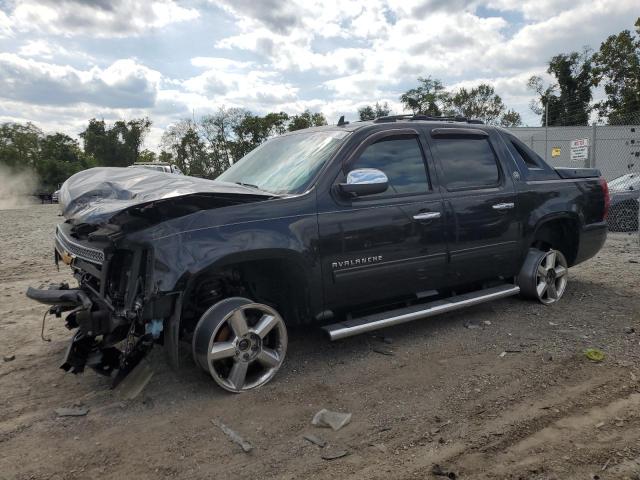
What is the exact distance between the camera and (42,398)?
3467mm

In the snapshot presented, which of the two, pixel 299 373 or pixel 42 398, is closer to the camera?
pixel 42 398

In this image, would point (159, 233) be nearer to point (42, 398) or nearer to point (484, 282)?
point (42, 398)

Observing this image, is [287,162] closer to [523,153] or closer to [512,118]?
[523,153]

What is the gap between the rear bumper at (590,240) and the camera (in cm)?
554

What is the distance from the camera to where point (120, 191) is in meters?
3.45

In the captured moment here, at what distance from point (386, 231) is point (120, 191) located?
200 cm

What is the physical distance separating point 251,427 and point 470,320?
2.75m

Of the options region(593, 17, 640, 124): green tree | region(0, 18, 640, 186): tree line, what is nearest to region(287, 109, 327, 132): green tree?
region(0, 18, 640, 186): tree line

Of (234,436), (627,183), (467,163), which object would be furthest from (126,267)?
(627,183)

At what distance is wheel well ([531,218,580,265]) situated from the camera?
5.46 metres

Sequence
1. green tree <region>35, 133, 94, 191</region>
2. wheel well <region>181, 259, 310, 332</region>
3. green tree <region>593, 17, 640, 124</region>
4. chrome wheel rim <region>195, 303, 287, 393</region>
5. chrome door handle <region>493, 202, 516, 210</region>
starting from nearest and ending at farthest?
chrome wheel rim <region>195, 303, 287, 393</region>
wheel well <region>181, 259, 310, 332</region>
chrome door handle <region>493, 202, 516, 210</region>
green tree <region>593, 17, 640, 124</region>
green tree <region>35, 133, 94, 191</region>

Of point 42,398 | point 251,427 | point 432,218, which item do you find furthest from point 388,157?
point 42,398

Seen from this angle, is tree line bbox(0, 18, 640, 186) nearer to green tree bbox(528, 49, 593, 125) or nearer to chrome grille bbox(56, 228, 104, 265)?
green tree bbox(528, 49, 593, 125)

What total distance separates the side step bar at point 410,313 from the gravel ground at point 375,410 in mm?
305
